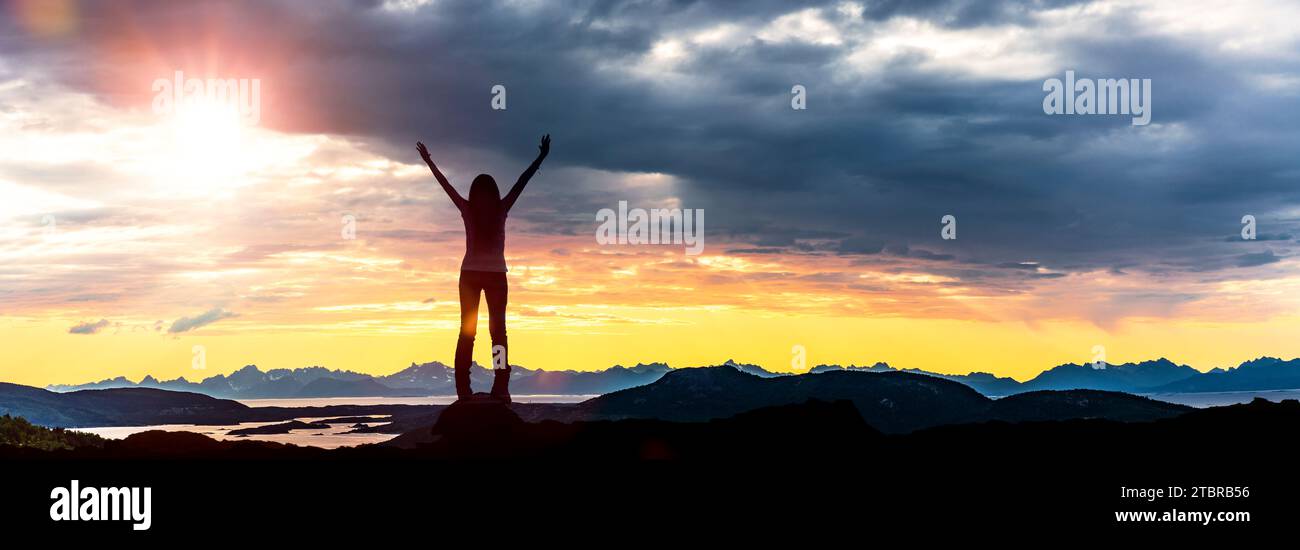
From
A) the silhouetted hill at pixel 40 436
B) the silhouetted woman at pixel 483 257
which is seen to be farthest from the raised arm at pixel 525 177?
the silhouetted hill at pixel 40 436

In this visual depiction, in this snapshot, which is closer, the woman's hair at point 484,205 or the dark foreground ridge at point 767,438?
the dark foreground ridge at point 767,438

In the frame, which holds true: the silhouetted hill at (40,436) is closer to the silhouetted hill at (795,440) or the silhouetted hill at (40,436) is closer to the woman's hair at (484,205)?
the silhouetted hill at (795,440)

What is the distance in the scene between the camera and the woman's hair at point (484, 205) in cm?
3078

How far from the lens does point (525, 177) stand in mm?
31094

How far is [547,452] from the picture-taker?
29625mm

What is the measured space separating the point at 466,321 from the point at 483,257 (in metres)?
2.07

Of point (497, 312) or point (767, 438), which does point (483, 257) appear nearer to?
point (497, 312)

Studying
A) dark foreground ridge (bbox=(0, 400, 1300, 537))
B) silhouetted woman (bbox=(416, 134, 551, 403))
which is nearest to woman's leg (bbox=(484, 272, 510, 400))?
silhouetted woman (bbox=(416, 134, 551, 403))

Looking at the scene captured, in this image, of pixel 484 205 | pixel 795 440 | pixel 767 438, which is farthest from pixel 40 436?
pixel 795 440

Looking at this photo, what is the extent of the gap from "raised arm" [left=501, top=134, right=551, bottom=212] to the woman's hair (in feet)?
1.02
